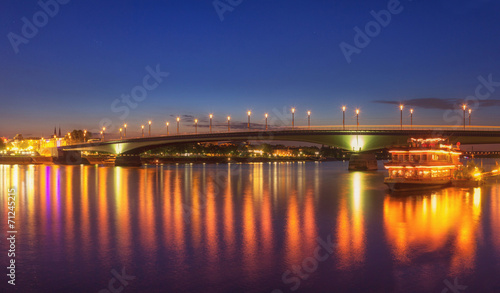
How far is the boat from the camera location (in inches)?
1609

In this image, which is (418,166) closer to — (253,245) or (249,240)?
(249,240)

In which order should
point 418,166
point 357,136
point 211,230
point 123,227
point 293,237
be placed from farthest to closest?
point 357,136 → point 418,166 → point 123,227 → point 211,230 → point 293,237

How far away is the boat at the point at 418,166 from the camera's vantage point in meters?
40.9

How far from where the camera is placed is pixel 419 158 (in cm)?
4141

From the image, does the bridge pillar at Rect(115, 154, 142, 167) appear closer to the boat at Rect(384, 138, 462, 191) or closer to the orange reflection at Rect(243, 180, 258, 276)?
the boat at Rect(384, 138, 462, 191)

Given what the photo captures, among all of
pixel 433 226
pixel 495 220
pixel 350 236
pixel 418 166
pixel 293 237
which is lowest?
pixel 495 220

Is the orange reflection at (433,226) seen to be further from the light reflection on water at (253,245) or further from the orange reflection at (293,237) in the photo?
the orange reflection at (293,237)

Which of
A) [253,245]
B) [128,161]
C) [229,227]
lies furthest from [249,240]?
[128,161]

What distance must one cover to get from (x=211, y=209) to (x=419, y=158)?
72.9ft

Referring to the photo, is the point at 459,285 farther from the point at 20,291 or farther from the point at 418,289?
the point at 20,291

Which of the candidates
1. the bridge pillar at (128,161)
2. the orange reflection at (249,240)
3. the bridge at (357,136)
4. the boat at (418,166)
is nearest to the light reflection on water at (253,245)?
the orange reflection at (249,240)

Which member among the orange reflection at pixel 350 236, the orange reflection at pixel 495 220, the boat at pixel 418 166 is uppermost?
the boat at pixel 418 166

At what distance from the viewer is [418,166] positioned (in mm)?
40906

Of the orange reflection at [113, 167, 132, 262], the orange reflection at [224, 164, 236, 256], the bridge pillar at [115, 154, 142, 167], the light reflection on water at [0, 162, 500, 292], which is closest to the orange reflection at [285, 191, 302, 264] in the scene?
the light reflection on water at [0, 162, 500, 292]
